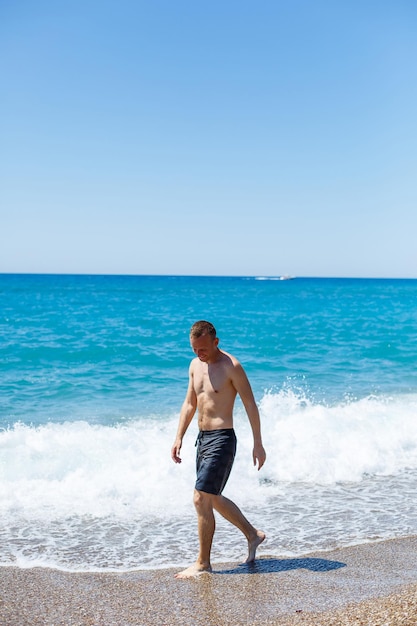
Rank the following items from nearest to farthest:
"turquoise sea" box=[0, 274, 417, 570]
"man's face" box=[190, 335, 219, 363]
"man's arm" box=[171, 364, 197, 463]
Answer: "man's face" box=[190, 335, 219, 363]
"man's arm" box=[171, 364, 197, 463]
"turquoise sea" box=[0, 274, 417, 570]

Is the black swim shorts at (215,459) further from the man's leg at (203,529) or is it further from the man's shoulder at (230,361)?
the man's shoulder at (230,361)

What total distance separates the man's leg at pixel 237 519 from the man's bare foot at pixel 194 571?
1.24 feet

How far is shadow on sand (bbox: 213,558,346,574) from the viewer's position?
457 cm

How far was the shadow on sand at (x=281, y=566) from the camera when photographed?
180 inches

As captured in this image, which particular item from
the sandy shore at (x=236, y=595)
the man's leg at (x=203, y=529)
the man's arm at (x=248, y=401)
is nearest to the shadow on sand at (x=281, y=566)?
the sandy shore at (x=236, y=595)

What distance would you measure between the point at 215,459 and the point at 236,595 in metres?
0.91

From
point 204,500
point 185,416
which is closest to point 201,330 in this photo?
point 185,416

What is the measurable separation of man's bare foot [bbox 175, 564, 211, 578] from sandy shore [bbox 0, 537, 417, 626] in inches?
2.9

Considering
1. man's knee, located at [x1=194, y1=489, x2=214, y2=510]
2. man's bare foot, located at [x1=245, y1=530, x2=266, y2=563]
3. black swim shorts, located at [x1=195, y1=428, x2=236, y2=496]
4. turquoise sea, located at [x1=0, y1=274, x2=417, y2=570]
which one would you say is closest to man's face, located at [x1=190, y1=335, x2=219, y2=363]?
black swim shorts, located at [x1=195, y1=428, x2=236, y2=496]

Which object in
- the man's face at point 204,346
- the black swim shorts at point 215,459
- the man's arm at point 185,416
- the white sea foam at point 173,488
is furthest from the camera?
the white sea foam at point 173,488

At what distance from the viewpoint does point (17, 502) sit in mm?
6418

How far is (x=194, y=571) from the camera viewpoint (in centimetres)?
448

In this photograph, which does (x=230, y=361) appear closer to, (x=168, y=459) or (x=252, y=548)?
(x=252, y=548)

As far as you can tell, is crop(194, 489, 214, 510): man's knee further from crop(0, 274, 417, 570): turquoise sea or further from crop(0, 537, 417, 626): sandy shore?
crop(0, 274, 417, 570): turquoise sea
